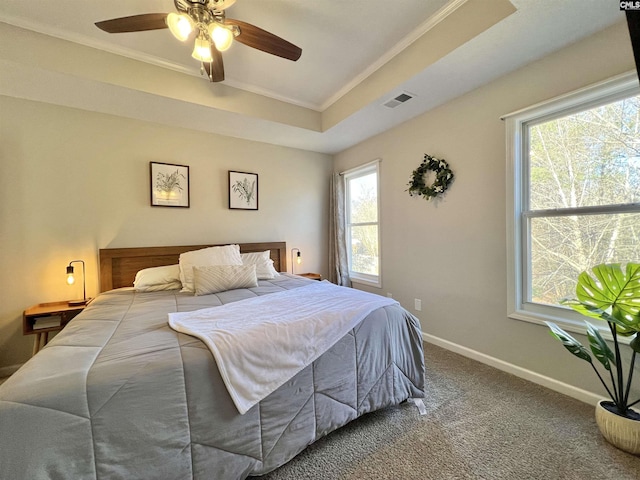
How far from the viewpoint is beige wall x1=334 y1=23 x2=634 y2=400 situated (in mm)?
1907

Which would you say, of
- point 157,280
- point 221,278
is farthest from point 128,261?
point 221,278

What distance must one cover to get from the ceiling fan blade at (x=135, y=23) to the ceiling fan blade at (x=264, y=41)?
0.39 metres

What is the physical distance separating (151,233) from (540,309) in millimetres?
3816

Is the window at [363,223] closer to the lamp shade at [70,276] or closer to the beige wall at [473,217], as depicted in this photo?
the beige wall at [473,217]

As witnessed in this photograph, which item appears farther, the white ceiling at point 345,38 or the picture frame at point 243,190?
the picture frame at point 243,190

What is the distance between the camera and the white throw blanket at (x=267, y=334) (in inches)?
47.8

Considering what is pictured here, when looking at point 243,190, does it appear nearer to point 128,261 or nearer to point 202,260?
point 202,260

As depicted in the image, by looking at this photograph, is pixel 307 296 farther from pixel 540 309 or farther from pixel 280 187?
pixel 280 187

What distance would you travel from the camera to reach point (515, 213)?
2.20m

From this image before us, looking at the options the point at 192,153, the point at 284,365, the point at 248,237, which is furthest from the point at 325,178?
the point at 284,365

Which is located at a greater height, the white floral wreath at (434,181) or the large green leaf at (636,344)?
the white floral wreath at (434,181)

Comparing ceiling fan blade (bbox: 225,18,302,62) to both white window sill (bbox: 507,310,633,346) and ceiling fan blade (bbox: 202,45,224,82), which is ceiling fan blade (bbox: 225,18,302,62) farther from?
white window sill (bbox: 507,310,633,346)

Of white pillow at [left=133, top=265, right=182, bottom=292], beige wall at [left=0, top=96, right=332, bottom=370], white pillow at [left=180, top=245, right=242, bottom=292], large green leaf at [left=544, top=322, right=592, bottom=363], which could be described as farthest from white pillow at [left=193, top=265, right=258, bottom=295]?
large green leaf at [left=544, top=322, right=592, bottom=363]

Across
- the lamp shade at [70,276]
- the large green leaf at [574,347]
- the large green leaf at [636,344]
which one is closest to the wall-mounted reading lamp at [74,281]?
the lamp shade at [70,276]
